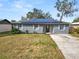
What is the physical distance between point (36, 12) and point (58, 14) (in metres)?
21.6

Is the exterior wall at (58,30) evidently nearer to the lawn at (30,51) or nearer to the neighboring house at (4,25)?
the neighboring house at (4,25)

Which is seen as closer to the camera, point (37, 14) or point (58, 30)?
point (58, 30)

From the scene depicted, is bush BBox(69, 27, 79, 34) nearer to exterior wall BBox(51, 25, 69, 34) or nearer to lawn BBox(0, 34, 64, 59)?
exterior wall BBox(51, 25, 69, 34)

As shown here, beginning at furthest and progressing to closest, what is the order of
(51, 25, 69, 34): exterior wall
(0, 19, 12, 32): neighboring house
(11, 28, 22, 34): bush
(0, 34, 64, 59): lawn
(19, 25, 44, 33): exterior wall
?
(0, 19, 12, 32): neighboring house
(19, 25, 44, 33): exterior wall
(51, 25, 69, 34): exterior wall
(11, 28, 22, 34): bush
(0, 34, 64, 59): lawn

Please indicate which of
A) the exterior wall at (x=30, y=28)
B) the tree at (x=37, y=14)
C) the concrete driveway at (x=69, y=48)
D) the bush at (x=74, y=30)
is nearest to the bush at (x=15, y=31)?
the exterior wall at (x=30, y=28)

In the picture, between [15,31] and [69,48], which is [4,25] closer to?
[15,31]

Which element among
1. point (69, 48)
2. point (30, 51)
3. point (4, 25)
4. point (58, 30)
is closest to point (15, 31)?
point (4, 25)

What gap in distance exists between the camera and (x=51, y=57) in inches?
426

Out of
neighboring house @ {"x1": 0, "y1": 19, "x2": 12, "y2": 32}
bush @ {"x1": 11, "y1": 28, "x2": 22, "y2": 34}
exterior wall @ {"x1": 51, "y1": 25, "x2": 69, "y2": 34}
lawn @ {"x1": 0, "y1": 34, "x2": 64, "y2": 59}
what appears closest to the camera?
lawn @ {"x1": 0, "y1": 34, "x2": 64, "y2": 59}

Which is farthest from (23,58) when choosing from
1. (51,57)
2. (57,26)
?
(57,26)

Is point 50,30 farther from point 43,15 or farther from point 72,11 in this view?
point 43,15

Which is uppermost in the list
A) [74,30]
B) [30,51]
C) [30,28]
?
[30,28]

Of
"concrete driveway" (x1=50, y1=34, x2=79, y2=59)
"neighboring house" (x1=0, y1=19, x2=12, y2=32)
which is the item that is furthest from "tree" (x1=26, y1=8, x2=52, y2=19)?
"concrete driveway" (x1=50, y1=34, x2=79, y2=59)

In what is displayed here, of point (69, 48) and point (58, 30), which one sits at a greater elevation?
point (58, 30)
